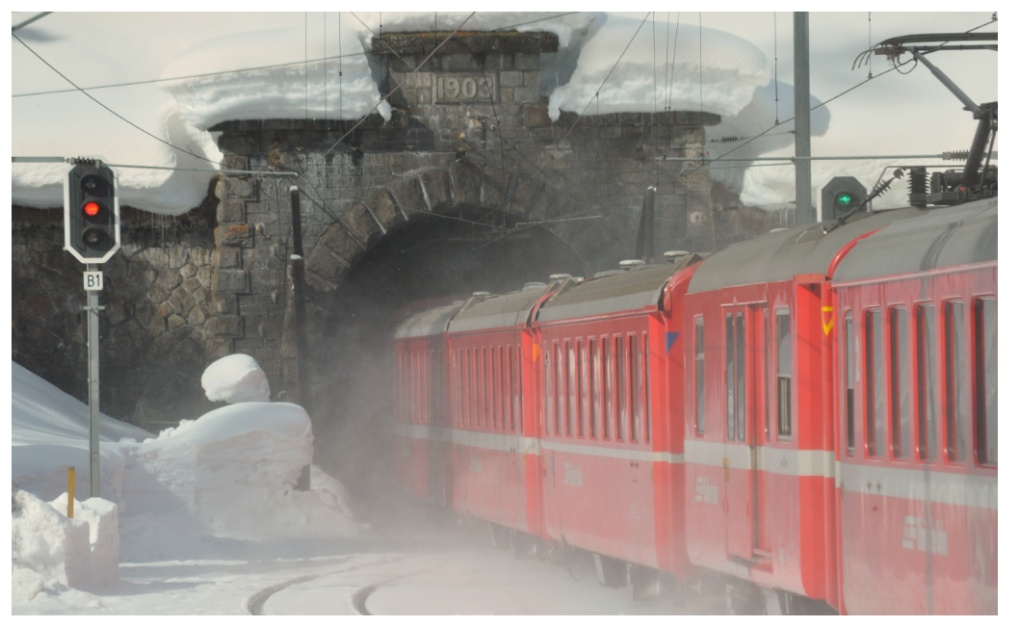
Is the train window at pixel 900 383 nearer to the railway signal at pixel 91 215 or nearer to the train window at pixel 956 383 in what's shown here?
the train window at pixel 956 383

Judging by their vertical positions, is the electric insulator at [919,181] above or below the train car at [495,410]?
above

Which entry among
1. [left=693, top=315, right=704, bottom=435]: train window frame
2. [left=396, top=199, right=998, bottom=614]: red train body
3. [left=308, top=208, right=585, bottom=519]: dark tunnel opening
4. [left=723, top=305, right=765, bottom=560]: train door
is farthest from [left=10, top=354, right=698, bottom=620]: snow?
[left=308, top=208, right=585, bottom=519]: dark tunnel opening

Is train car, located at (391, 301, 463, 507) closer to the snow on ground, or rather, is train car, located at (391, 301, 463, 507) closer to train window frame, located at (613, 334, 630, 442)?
the snow on ground

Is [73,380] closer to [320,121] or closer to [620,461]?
[320,121]

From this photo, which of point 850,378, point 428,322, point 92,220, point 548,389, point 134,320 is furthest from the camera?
point 134,320

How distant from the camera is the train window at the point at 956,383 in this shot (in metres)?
8.60

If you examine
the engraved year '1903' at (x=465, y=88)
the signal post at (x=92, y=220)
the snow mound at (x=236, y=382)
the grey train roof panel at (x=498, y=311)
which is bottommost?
the snow mound at (x=236, y=382)

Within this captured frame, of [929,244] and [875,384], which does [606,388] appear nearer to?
[875,384]

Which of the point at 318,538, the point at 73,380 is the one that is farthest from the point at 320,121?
the point at 318,538

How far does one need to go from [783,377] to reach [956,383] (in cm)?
234

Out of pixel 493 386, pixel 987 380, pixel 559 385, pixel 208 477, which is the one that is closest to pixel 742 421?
pixel 987 380

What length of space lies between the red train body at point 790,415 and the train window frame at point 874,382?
1 centimetres

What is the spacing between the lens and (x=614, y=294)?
14922 millimetres

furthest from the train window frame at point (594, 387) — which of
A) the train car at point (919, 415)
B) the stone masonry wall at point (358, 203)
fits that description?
the stone masonry wall at point (358, 203)
